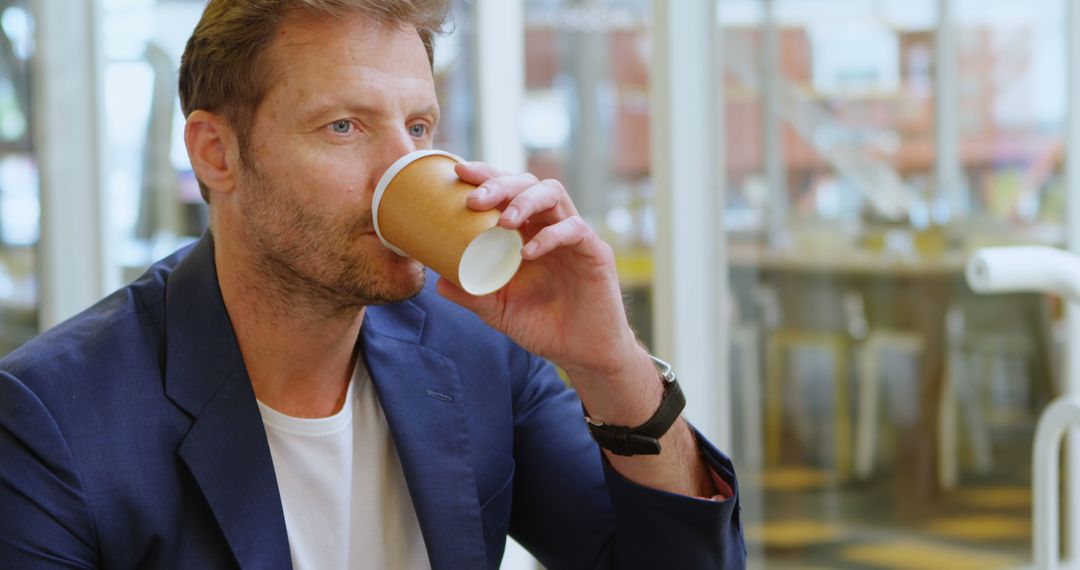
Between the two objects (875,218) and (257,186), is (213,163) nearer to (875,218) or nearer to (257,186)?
(257,186)

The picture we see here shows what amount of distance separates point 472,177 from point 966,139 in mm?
3636

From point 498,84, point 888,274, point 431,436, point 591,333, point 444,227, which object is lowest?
point 888,274

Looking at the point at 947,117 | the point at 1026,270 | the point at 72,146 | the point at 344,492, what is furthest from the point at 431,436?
the point at 947,117

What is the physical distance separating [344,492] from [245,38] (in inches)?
18.2

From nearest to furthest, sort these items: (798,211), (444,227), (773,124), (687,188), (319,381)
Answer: (444,227)
(319,381)
(687,188)
(773,124)
(798,211)

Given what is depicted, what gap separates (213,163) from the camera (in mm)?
1342

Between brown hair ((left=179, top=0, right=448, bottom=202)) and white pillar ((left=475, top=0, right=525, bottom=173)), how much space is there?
3.23 ft

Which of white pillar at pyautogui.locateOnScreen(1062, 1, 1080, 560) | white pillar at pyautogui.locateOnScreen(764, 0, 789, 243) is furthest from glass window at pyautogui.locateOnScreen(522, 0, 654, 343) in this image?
white pillar at pyautogui.locateOnScreen(1062, 1, 1080, 560)

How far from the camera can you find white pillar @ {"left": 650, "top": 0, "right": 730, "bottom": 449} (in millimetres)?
2354

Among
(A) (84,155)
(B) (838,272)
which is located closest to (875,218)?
(B) (838,272)

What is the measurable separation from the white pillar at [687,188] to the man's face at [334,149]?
112cm

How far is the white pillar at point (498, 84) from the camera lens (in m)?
2.36

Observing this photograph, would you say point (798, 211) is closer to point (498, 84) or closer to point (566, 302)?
point (498, 84)

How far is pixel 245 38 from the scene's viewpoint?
4.24 feet
